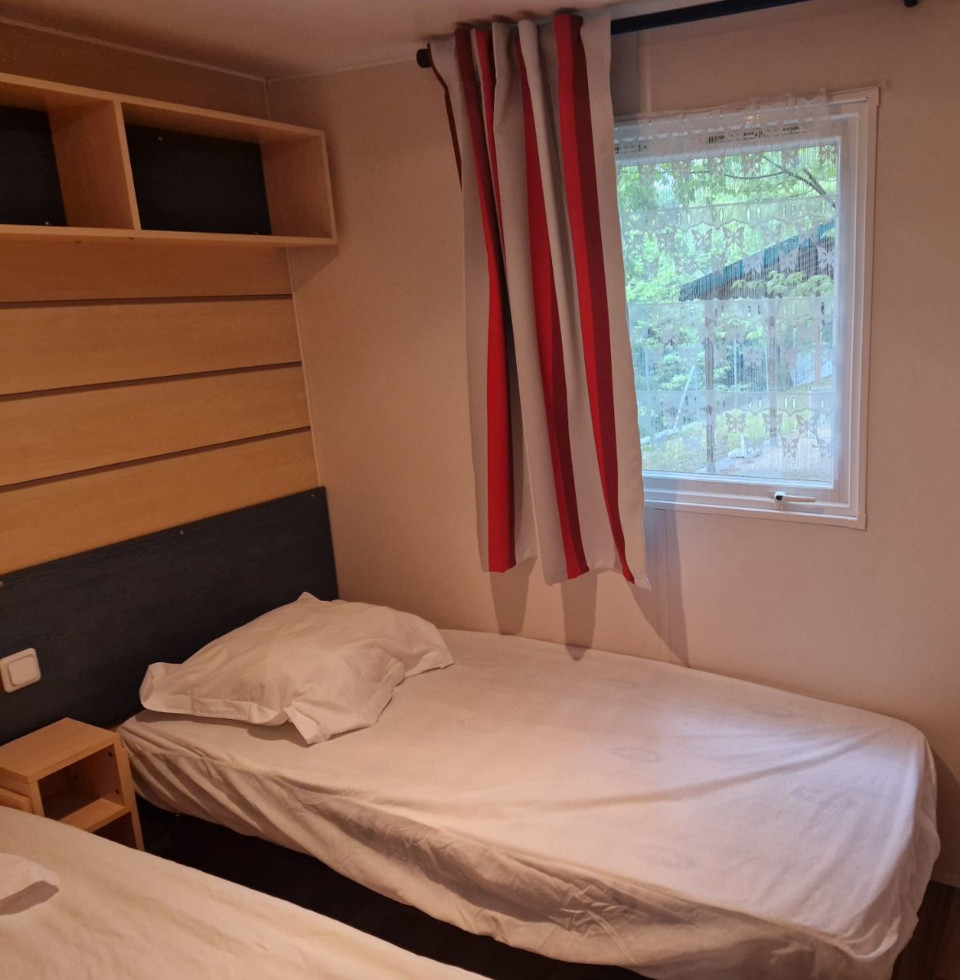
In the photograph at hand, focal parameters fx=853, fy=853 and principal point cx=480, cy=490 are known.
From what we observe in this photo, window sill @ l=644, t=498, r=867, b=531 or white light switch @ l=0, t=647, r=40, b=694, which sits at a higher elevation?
window sill @ l=644, t=498, r=867, b=531

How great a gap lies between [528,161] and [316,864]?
6.64ft

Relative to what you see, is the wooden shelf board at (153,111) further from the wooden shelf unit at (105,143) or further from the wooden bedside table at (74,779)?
the wooden bedside table at (74,779)

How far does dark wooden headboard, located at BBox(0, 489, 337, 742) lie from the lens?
2277mm

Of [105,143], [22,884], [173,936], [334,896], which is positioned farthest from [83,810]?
[105,143]

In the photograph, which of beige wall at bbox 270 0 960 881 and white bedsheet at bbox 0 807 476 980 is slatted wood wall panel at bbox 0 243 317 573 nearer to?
beige wall at bbox 270 0 960 881

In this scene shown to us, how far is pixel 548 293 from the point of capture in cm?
241

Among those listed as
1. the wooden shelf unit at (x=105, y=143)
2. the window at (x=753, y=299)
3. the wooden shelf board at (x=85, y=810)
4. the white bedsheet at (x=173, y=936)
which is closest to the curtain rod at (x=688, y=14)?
the window at (x=753, y=299)

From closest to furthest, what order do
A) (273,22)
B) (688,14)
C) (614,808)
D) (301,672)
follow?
(614,808), (688,14), (273,22), (301,672)

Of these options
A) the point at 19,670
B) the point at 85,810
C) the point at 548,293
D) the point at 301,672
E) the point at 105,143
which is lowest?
the point at 85,810

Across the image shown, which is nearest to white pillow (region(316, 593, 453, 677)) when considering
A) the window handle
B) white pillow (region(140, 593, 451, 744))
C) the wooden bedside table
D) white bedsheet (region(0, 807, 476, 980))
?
white pillow (region(140, 593, 451, 744))

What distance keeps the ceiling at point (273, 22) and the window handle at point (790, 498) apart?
1.27m

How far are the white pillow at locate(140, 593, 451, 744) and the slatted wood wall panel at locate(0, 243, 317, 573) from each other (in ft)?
1.47

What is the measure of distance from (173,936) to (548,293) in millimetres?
1780

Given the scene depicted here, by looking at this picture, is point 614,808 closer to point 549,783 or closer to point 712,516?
point 549,783
